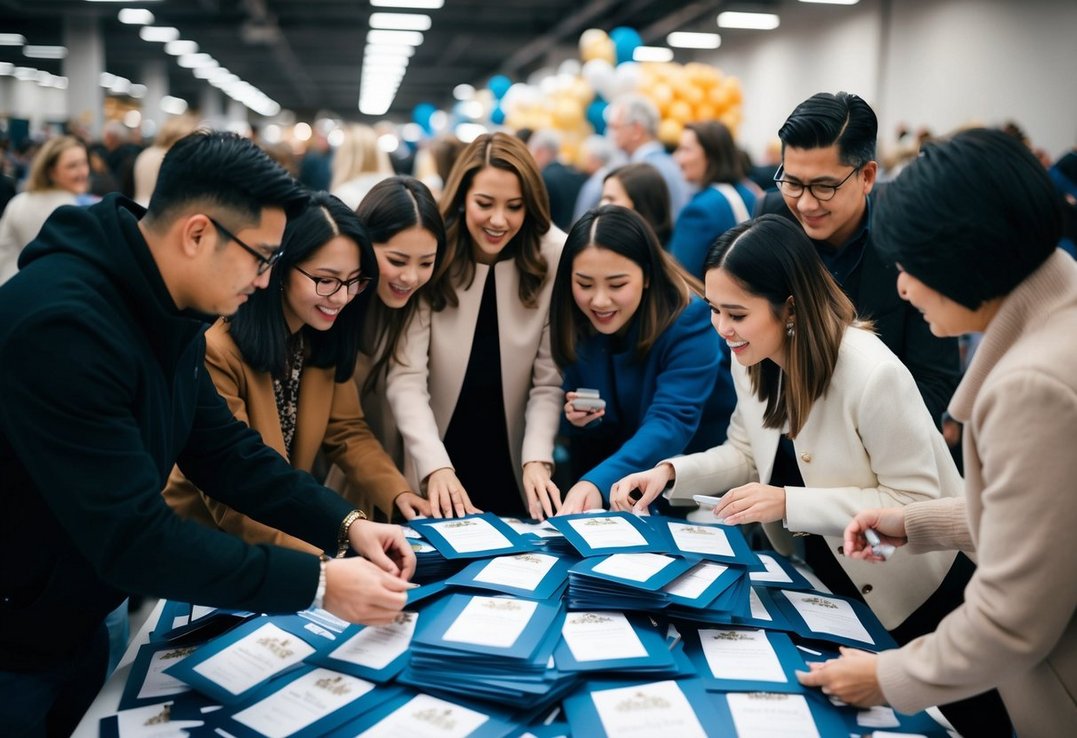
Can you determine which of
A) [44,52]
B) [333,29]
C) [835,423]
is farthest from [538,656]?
[44,52]

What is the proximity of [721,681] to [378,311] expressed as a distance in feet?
4.51

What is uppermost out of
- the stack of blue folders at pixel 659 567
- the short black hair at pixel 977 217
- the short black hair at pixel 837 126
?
the short black hair at pixel 837 126

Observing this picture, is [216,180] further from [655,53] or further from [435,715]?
[655,53]

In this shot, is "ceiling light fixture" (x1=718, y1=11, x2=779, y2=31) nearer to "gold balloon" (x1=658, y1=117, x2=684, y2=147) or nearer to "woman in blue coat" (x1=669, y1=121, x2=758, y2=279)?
"gold balloon" (x1=658, y1=117, x2=684, y2=147)

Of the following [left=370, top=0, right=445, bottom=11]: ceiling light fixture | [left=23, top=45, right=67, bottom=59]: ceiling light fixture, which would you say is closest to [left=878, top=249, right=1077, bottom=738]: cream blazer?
[left=370, top=0, right=445, bottom=11]: ceiling light fixture

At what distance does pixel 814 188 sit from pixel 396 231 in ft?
3.27

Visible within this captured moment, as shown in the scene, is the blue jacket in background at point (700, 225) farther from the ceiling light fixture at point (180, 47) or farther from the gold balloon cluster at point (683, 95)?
the ceiling light fixture at point (180, 47)

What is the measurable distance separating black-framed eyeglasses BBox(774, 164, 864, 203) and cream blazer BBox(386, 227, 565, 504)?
0.66 meters

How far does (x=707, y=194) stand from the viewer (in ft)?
13.3

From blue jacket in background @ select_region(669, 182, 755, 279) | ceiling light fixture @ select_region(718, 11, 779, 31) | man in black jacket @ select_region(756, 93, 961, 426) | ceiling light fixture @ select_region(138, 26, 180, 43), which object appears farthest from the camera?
ceiling light fixture @ select_region(138, 26, 180, 43)

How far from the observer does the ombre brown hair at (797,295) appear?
1.80 metres

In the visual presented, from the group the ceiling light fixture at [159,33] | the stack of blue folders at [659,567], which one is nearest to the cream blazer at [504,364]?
the stack of blue folders at [659,567]

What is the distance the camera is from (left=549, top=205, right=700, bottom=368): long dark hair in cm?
232

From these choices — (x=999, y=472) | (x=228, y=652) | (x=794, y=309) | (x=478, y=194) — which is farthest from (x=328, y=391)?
(x=999, y=472)
